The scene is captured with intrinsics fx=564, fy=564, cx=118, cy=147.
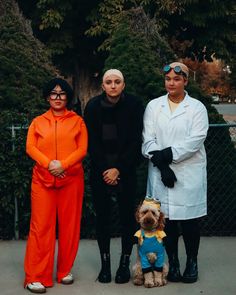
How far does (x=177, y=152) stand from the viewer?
464cm

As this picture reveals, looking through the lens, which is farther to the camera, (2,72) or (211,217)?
(2,72)

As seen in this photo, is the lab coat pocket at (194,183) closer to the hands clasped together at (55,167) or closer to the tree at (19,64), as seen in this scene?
the hands clasped together at (55,167)

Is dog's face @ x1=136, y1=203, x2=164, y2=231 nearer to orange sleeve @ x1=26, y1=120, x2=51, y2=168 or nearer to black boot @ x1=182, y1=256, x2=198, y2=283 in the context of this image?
black boot @ x1=182, y1=256, x2=198, y2=283

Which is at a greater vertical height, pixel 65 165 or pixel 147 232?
pixel 65 165

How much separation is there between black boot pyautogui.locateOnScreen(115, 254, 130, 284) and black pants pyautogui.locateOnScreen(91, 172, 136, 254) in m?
0.07

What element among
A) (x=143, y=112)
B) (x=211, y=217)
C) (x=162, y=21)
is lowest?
(x=211, y=217)

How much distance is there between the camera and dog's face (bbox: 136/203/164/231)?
179 inches

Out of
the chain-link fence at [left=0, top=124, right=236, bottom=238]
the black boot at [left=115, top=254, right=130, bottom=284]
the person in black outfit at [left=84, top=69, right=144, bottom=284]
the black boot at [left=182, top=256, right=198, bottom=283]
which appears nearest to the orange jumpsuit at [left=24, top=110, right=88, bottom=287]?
the person in black outfit at [left=84, top=69, right=144, bottom=284]

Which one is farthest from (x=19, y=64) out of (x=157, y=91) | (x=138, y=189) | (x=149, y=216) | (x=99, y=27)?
(x=99, y=27)

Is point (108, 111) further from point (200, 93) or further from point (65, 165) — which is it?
point (200, 93)

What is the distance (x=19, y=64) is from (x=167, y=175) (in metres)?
3.71

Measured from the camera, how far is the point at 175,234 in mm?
4961

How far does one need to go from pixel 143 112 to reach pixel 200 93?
2696 mm

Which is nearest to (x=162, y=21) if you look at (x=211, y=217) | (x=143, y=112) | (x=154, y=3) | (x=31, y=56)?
(x=154, y=3)
